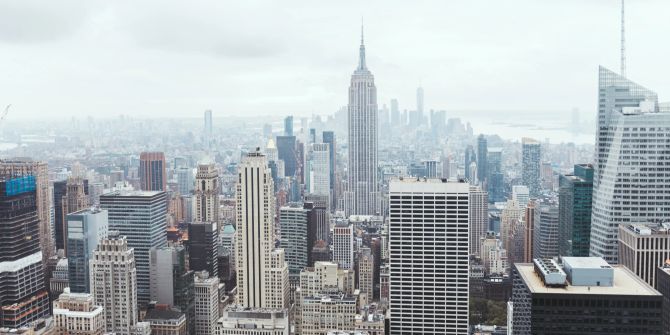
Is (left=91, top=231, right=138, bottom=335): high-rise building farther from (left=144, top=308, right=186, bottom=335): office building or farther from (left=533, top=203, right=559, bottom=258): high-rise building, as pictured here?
(left=533, top=203, right=559, bottom=258): high-rise building

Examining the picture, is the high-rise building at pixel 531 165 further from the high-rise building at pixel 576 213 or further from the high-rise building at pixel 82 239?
the high-rise building at pixel 82 239

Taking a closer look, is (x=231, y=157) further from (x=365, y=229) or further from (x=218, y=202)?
(x=365, y=229)

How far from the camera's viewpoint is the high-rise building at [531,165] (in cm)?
2119

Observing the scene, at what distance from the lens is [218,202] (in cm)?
2303

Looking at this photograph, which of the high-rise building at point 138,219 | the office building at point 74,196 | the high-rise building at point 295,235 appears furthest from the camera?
the office building at point 74,196

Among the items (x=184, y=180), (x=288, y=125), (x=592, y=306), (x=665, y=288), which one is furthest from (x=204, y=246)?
(x=592, y=306)

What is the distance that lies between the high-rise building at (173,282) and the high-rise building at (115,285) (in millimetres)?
1527

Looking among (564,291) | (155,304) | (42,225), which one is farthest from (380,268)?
(564,291)

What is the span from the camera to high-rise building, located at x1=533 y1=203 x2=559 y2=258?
1827 centimetres

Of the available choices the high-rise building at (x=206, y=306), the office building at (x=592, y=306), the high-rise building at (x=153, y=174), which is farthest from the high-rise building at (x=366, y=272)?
the office building at (x=592, y=306)

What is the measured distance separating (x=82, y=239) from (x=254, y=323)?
6.14m

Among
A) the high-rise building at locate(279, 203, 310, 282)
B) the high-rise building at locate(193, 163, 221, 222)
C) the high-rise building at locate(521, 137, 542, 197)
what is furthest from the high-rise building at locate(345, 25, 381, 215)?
the high-rise building at locate(193, 163, 221, 222)

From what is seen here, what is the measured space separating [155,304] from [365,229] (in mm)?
10003

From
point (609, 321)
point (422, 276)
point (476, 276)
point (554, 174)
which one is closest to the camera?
point (609, 321)
